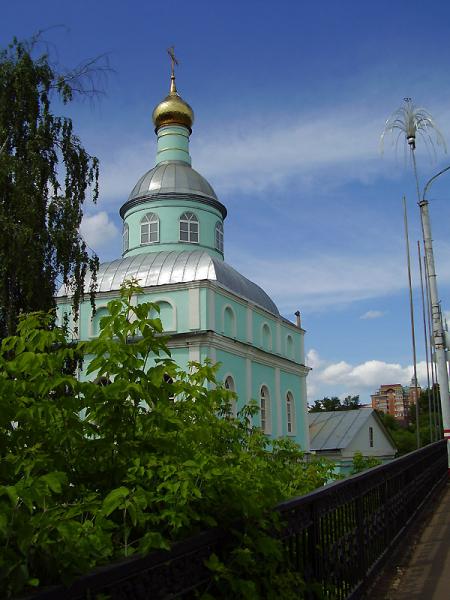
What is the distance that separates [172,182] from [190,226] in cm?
245

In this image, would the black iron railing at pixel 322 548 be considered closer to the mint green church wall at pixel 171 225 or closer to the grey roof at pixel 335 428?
the mint green church wall at pixel 171 225

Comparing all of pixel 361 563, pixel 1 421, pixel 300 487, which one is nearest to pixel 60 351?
pixel 1 421

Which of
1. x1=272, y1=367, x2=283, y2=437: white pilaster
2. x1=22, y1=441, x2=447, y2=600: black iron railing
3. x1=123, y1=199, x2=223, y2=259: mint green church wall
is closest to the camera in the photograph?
x1=22, y1=441, x2=447, y2=600: black iron railing

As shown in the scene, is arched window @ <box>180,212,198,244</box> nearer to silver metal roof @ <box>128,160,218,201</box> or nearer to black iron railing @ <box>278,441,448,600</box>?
silver metal roof @ <box>128,160,218,201</box>

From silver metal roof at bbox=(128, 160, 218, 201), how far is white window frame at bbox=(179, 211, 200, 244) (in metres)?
1.04

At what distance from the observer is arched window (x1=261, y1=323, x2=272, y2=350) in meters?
27.6

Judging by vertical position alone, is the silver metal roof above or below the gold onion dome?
below

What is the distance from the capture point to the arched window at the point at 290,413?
2889 centimetres

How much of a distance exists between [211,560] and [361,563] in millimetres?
2711

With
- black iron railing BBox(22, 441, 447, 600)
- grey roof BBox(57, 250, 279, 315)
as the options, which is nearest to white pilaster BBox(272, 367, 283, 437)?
grey roof BBox(57, 250, 279, 315)

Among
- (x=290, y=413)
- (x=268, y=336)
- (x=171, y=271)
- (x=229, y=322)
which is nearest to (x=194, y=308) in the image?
(x=229, y=322)

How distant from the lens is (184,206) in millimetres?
28938

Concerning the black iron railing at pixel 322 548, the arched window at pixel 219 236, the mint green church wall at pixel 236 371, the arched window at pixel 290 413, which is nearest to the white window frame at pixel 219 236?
the arched window at pixel 219 236

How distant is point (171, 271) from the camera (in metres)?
24.8
